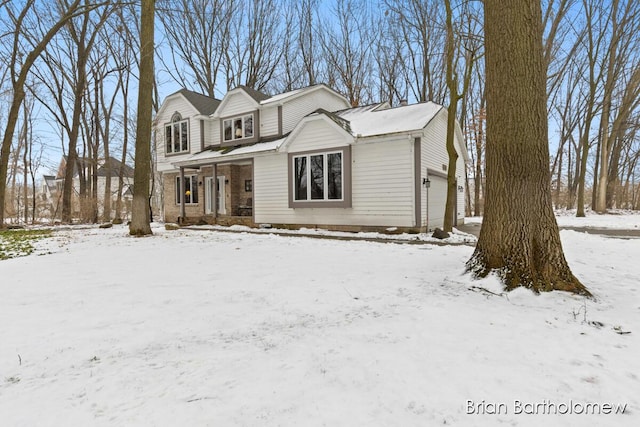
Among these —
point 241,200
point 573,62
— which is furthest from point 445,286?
point 573,62

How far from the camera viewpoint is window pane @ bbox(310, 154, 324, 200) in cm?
1116

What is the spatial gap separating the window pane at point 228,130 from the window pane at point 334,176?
6.72m

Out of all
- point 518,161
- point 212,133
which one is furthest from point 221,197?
point 518,161

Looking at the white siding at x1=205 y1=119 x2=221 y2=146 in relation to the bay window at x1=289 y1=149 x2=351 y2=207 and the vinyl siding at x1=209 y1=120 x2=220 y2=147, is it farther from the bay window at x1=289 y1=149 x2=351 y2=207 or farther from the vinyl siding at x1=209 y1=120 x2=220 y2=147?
the bay window at x1=289 y1=149 x2=351 y2=207

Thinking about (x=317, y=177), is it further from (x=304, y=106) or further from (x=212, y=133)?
(x=212, y=133)

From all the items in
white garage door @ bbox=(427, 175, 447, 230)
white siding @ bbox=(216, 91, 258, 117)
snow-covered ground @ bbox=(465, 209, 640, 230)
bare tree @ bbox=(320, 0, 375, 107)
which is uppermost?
bare tree @ bbox=(320, 0, 375, 107)

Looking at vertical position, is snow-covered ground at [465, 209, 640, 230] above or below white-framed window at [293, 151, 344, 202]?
below

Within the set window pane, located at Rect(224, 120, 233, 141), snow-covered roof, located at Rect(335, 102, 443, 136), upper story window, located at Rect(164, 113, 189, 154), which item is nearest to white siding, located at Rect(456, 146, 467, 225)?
snow-covered roof, located at Rect(335, 102, 443, 136)

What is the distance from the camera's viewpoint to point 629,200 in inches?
998

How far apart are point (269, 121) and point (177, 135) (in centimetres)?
615

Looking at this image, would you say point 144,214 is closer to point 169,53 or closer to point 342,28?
point 169,53

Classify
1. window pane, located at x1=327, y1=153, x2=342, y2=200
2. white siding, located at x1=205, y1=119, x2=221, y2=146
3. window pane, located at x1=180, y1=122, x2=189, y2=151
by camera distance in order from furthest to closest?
window pane, located at x1=180, y1=122, x2=189, y2=151, white siding, located at x1=205, y1=119, x2=221, y2=146, window pane, located at x1=327, y1=153, x2=342, y2=200

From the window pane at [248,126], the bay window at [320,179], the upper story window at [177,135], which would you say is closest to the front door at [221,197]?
the window pane at [248,126]

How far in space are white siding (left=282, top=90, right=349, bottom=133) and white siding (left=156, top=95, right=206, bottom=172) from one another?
5.19 metres
